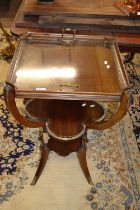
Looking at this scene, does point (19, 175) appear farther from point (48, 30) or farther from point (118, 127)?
point (48, 30)

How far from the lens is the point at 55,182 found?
A: 2.02m

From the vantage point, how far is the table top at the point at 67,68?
4.89 ft

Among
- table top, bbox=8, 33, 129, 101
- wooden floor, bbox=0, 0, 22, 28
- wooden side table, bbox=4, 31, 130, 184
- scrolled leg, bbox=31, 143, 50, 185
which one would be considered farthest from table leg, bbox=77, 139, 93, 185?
wooden floor, bbox=0, 0, 22, 28

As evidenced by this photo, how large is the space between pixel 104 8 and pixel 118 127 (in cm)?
118

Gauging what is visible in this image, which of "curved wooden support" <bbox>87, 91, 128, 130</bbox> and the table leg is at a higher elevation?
"curved wooden support" <bbox>87, 91, 128, 130</bbox>

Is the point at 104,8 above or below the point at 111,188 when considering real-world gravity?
above

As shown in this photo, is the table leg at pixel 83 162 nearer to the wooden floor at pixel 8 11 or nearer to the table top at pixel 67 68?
the table top at pixel 67 68

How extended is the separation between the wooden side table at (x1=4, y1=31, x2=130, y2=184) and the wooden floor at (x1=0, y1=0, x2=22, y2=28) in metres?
2.63

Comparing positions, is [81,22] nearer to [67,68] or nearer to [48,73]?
[67,68]

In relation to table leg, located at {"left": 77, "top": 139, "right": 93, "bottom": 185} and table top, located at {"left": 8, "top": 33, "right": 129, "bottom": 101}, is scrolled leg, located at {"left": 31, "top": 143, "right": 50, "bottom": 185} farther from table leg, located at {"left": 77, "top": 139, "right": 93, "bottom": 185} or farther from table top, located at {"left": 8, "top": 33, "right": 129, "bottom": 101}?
table top, located at {"left": 8, "top": 33, "right": 129, "bottom": 101}

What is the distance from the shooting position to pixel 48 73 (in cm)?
166

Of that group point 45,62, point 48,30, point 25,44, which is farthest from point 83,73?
point 48,30

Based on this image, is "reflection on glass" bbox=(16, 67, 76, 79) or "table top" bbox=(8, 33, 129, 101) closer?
"table top" bbox=(8, 33, 129, 101)

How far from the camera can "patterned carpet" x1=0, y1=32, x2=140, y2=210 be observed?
6.24 feet
